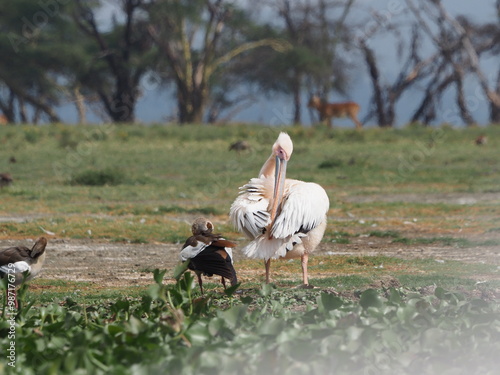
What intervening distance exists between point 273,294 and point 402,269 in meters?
2.08

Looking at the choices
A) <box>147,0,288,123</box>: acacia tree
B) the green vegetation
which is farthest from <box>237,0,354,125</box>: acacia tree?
the green vegetation

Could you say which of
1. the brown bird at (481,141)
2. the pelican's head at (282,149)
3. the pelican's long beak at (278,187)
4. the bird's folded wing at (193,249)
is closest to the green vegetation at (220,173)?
the brown bird at (481,141)

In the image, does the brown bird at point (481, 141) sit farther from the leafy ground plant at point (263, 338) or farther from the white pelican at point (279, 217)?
the leafy ground plant at point (263, 338)

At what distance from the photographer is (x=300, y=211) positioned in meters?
6.63

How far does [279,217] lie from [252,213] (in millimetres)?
189

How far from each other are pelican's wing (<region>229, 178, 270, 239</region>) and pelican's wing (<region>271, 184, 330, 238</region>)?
0.10 meters

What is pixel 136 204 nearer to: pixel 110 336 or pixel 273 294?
pixel 273 294

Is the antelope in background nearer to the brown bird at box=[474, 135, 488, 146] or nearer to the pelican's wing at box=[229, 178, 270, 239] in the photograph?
the brown bird at box=[474, 135, 488, 146]

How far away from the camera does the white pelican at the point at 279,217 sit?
21.4 feet

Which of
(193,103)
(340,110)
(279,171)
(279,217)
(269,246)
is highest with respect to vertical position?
(193,103)

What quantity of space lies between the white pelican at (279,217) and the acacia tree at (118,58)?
27170mm

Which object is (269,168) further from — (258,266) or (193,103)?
(193,103)

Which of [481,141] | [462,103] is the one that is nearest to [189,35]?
[462,103]

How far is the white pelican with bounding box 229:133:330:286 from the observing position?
257 inches
